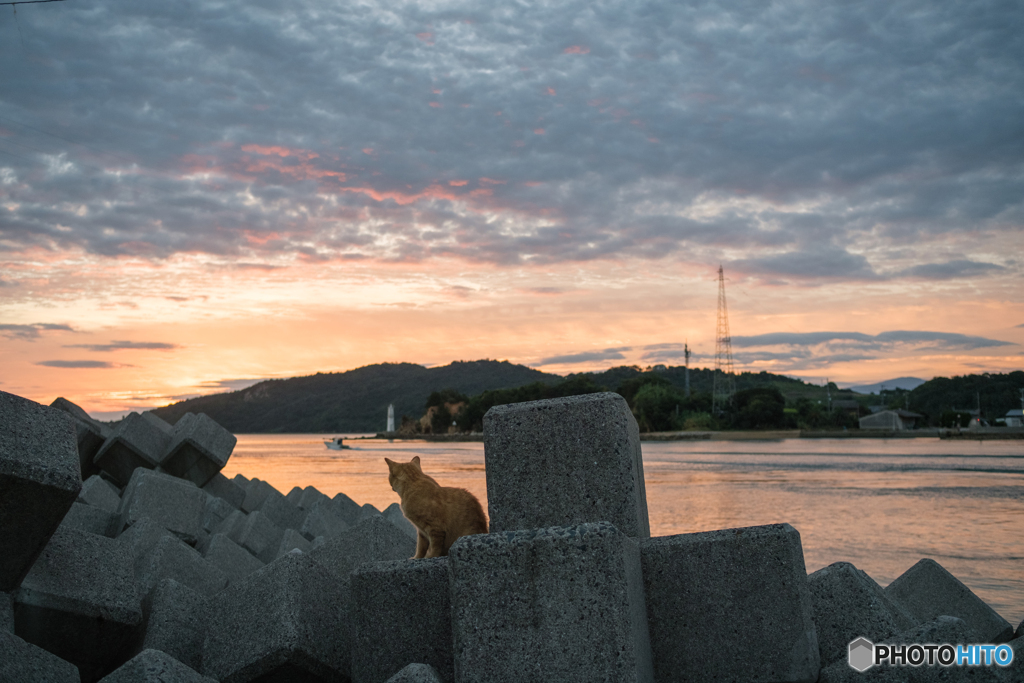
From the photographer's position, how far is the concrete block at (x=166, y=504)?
641cm

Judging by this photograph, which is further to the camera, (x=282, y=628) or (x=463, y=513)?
(x=463, y=513)

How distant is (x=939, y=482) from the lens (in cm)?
2159

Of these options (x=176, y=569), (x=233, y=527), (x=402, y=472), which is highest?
(x=402, y=472)

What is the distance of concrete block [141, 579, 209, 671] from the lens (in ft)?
11.8

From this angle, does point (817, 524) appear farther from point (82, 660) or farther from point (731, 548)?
point (82, 660)

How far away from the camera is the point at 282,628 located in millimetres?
3312

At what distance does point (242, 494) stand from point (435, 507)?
25.5 feet

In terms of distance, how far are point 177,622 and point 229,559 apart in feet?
6.87

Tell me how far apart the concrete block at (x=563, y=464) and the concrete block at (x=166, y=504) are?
14.8ft

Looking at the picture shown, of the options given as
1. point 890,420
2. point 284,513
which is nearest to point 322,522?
point 284,513

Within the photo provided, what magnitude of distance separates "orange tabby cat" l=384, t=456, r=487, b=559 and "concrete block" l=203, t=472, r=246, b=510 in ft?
23.5

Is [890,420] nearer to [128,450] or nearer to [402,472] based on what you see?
[128,450]

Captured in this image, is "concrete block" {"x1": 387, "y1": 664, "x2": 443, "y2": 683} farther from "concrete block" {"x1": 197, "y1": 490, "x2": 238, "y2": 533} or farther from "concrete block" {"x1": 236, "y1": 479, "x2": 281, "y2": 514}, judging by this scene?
"concrete block" {"x1": 236, "y1": 479, "x2": 281, "y2": 514}

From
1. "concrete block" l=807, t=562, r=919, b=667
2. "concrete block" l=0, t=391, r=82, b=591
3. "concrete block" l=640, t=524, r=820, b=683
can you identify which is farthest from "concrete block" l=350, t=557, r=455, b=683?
"concrete block" l=807, t=562, r=919, b=667
